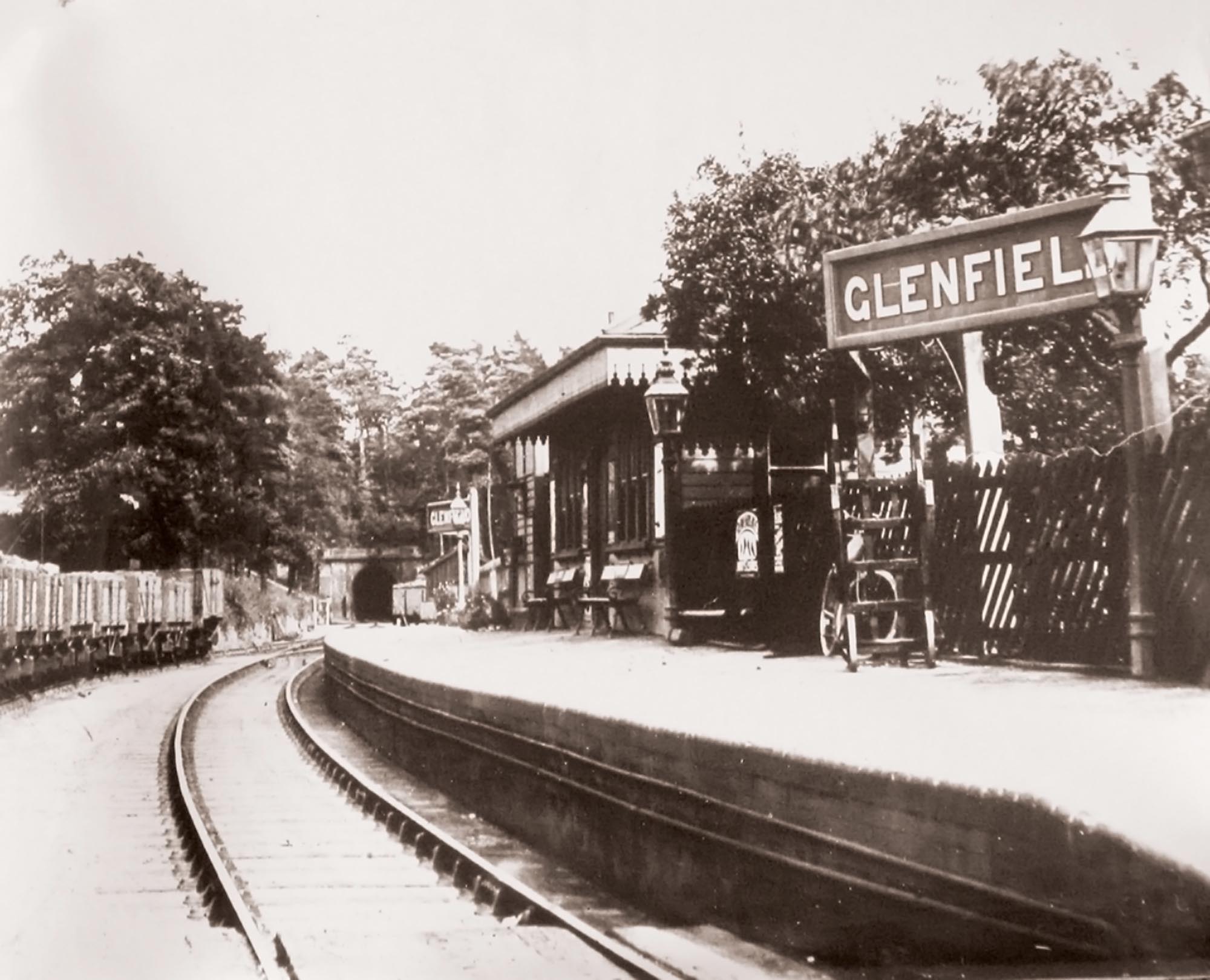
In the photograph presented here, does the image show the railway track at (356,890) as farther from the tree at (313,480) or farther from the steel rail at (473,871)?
the tree at (313,480)

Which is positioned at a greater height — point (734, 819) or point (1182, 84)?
point (1182, 84)

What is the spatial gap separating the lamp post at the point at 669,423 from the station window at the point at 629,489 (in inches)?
148

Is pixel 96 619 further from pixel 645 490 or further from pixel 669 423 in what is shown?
pixel 669 423

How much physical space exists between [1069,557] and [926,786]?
4.06 m

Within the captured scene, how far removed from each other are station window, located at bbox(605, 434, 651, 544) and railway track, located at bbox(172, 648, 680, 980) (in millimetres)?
5890

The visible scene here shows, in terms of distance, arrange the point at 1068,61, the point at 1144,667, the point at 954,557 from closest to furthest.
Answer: the point at 1068,61 → the point at 1144,667 → the point at 954,557

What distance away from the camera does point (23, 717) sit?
57.2 feet

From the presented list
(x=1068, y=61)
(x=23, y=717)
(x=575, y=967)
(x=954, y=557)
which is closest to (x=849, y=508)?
(x=954, y=557)

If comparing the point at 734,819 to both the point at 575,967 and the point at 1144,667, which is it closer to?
the point at 575,967

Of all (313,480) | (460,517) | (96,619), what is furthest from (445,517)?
(313,480)

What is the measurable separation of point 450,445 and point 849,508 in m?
12.8

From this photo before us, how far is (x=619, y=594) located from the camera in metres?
18.4

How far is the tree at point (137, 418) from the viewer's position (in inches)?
253

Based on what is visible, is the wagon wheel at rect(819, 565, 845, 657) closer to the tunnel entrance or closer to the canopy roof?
the canopy roof
